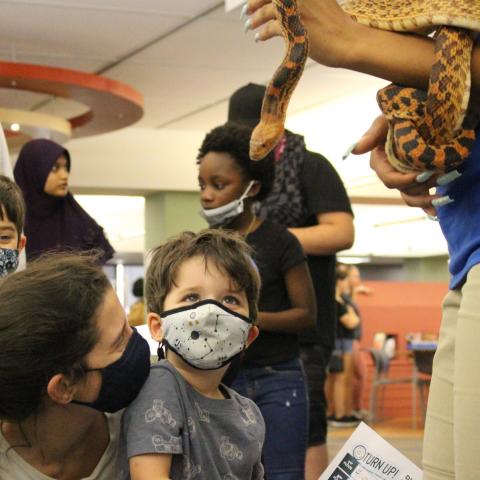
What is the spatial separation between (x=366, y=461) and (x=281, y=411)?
745mm

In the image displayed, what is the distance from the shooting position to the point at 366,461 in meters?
2.29

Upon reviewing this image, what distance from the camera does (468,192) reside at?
179 cm

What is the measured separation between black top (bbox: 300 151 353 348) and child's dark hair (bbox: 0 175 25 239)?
110 centimetres

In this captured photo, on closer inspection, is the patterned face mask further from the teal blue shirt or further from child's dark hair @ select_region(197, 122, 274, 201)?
the teal blue shirt

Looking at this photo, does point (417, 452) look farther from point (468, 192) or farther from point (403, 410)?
point (468, 192)

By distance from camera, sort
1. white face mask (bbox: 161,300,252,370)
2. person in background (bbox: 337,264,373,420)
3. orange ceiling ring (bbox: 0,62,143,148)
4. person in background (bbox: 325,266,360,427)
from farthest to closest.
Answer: person in background (bbox: 337,264,373,420) → person in background (bbox: 325,266,360,427) → orange ceiling ring (bbox: 0,62,143,148) → white face mask (bbox: 161,300,252,370)

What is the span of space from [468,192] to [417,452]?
29.2ft

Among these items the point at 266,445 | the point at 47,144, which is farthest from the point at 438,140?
the point at 47,144

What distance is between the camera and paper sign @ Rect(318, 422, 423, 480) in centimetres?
226

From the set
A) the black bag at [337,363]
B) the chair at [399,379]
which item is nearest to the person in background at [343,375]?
the black bag at [337,363]

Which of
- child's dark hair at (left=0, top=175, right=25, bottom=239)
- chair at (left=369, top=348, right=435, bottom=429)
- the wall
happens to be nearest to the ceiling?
the wall

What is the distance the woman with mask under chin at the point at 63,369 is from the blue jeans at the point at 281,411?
1.14 m

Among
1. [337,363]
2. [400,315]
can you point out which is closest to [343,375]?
[337,363]

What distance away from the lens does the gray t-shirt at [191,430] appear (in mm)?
1864
